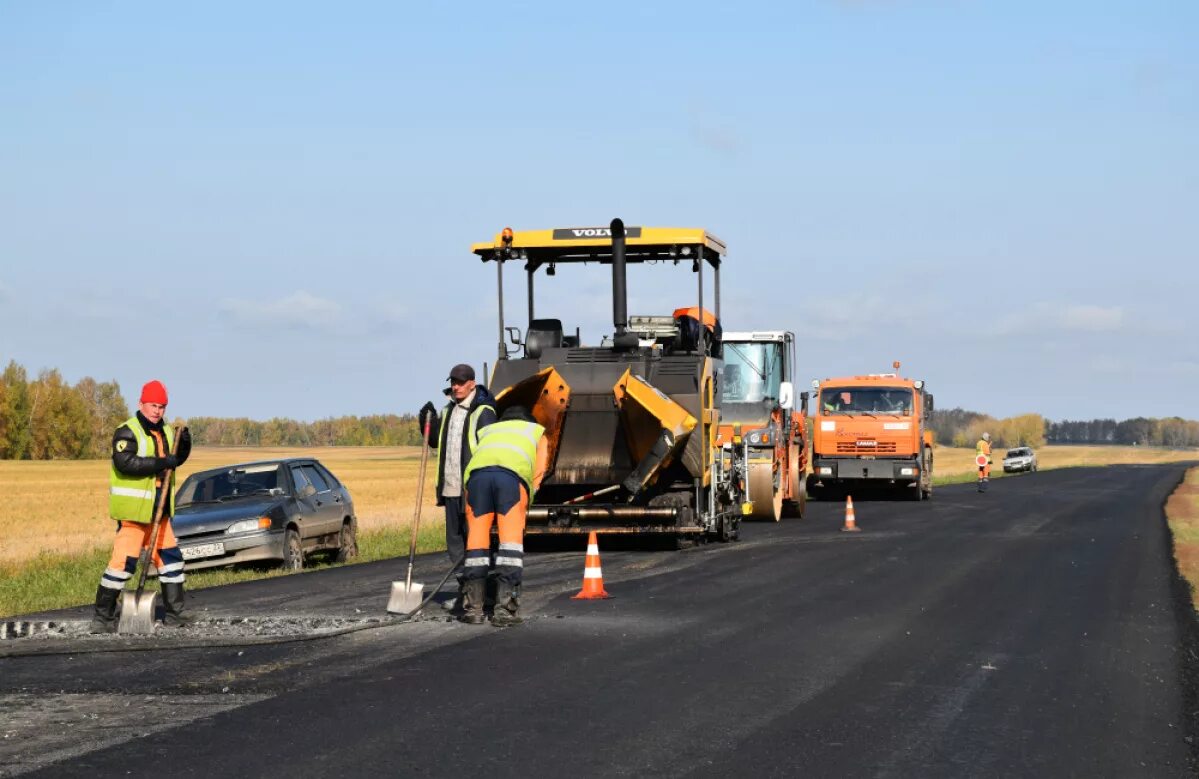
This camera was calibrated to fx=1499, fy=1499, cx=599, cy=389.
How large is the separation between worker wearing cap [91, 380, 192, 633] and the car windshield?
659 cm

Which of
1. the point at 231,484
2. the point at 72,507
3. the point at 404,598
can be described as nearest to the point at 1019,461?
the point at 72,507

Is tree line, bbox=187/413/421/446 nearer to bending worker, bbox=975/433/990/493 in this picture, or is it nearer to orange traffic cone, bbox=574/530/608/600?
bending worker, bbox=975/433/990/493

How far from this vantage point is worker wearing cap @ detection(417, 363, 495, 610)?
1181cm

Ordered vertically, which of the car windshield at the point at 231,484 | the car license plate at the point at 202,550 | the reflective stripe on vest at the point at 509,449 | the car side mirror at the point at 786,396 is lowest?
the car license plate at the point at 202,550

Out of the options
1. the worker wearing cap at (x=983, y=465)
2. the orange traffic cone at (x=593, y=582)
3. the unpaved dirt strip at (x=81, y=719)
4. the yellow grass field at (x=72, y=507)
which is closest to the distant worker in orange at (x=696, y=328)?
the orange traffic cone at (x=593, y=582)

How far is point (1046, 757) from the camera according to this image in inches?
272

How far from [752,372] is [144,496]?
17657 mm

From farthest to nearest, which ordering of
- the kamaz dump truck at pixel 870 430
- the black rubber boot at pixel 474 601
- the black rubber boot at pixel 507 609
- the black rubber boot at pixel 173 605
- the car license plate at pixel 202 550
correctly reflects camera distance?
the kamaz dump truck at pixel 870 430, the car license plate at pixel 202 550, the black rubber boot at pixel 173 605, the black rubber boot at pixel 474 601, the black rubber boot at pixel 507 609

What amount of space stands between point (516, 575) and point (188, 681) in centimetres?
316

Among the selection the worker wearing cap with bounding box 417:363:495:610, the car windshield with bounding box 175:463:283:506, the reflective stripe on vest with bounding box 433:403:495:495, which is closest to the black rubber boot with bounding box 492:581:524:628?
the worker wearing cap with bounding box 417:363:495:610

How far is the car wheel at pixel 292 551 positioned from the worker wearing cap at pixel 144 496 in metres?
5.73

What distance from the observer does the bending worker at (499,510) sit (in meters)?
11.2

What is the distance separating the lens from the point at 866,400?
35.7 meters

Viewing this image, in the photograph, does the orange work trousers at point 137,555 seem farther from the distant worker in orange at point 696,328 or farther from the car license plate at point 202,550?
the distant worker in orange at point 696,328
